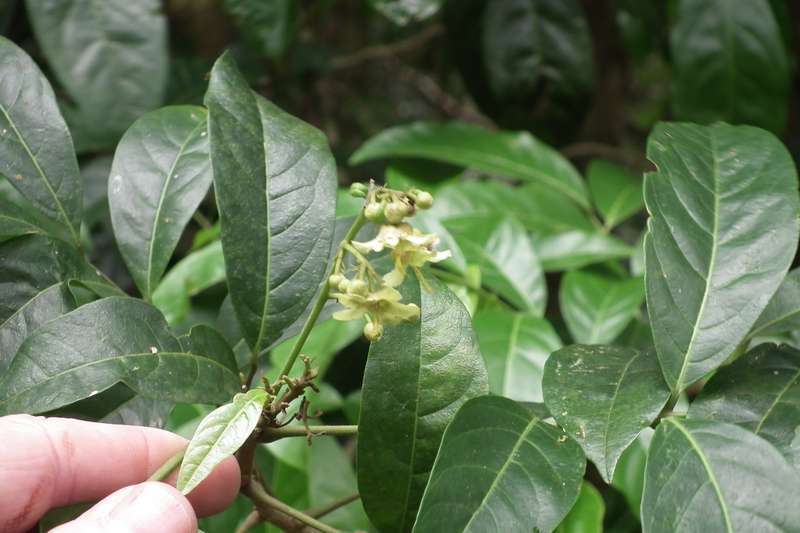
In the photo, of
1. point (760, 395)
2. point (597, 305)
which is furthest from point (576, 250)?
point (760, 395)

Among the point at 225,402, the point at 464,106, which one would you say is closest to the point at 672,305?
the point at 225,402

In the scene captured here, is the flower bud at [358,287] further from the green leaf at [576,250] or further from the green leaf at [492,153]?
the green leaf at [492,153]

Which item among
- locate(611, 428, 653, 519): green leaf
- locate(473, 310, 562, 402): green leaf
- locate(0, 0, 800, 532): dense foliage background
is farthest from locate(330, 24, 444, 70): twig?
locate(611, 428, 653, 519): green leaf

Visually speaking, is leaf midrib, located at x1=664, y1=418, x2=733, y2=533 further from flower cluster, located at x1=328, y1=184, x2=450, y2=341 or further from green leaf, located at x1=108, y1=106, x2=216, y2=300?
green leaf, located at x1=108, y1=106, x2=216, y2=300

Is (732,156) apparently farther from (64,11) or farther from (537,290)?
(64,11)

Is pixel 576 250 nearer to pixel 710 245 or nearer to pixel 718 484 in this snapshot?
pixel 710 245

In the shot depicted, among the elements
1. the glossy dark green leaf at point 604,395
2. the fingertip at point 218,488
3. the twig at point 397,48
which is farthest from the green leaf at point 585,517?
the twig at point 397,48
